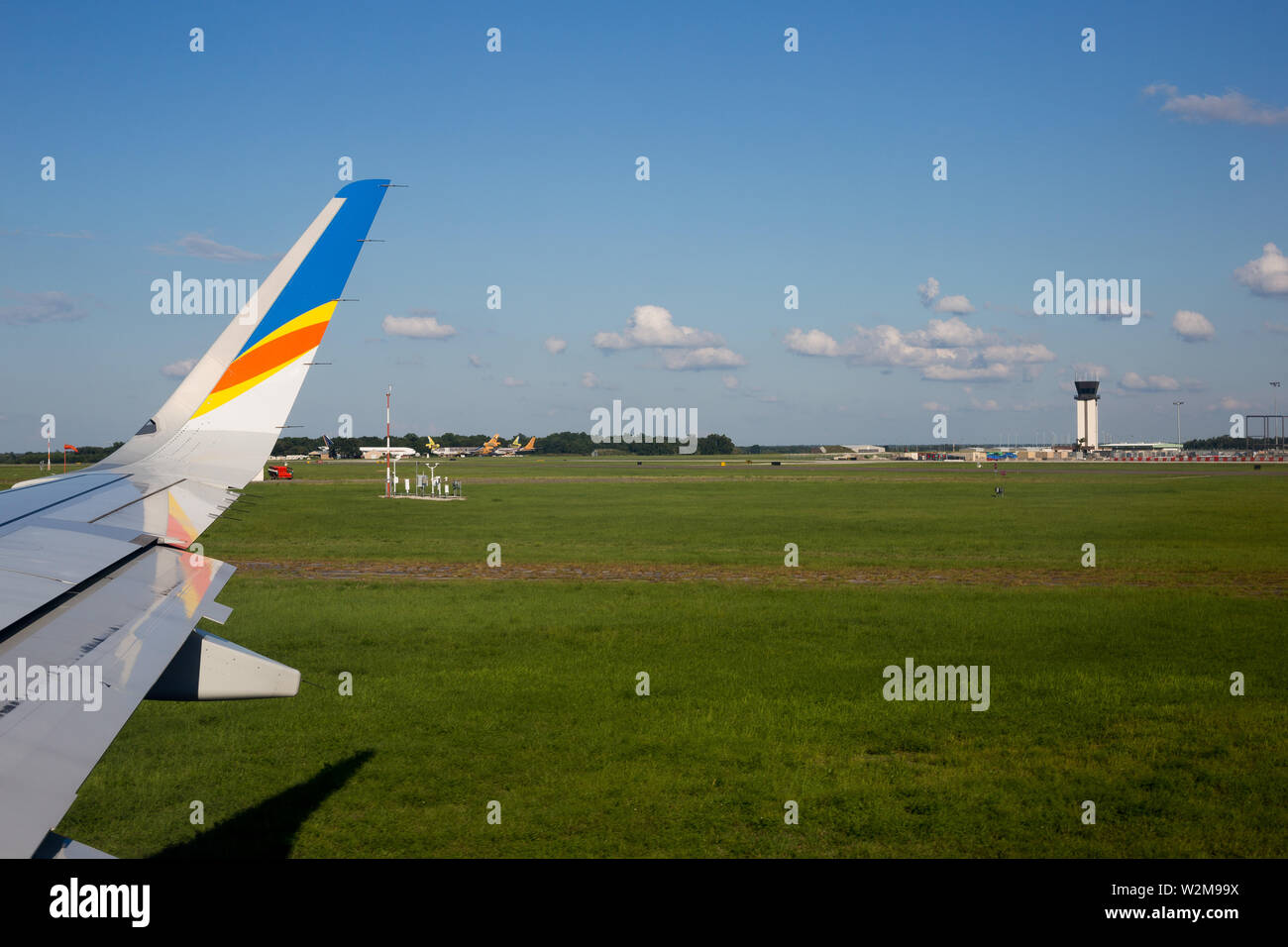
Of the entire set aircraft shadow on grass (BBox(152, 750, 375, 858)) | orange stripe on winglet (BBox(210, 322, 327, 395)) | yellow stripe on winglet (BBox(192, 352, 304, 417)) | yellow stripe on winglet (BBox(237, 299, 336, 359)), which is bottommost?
aircraft shadow on grass (BBox(152, 750, 375, 858))

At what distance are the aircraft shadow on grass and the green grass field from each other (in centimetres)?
3

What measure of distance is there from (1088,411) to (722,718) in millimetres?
200283

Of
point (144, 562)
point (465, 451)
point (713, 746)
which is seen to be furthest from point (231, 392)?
point (465, 451)

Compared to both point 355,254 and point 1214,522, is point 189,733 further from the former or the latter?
point 1214,522

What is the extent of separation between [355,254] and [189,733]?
699 cm

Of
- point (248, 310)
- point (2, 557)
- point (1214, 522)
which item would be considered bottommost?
point (1214, 522)

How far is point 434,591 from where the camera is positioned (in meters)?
20.3

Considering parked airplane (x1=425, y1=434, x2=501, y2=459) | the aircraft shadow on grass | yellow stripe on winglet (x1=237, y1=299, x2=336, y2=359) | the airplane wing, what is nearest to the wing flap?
the airplane wing

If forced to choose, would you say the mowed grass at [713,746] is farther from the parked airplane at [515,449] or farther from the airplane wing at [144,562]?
the parked airplane at [515,449]

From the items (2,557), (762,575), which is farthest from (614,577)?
(2,557)

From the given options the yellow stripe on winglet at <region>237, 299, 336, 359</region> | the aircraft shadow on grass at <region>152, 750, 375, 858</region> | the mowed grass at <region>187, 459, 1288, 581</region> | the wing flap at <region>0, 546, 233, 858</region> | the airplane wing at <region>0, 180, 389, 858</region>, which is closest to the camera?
the wing flap at <region>0, 546, 233, 858</region>

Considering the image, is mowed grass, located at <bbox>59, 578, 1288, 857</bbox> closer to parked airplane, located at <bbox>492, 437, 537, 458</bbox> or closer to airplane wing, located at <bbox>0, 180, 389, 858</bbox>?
airplane wing, located at <bbox>0, 180, 389, 858</bbox>

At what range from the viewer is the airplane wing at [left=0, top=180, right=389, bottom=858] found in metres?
2.54

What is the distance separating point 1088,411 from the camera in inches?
7377
